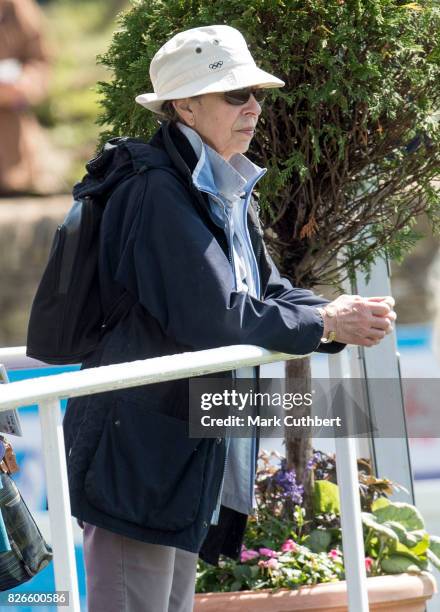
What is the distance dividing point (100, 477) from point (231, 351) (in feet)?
1.17

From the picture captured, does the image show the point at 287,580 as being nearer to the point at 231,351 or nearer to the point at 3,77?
the point at 231,351

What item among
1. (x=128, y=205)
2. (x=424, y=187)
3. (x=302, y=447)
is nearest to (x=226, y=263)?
(x=128, y=205)

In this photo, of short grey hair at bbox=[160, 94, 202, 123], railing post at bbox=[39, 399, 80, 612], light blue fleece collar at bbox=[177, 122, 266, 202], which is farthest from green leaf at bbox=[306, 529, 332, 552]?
railing post at bbox=[39, 399, 80, 612]

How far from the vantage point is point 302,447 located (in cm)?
351

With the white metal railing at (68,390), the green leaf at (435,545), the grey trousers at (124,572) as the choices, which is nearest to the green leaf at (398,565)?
the green leaf at (435,545)

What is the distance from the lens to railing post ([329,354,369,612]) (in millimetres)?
2666

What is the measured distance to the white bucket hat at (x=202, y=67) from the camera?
2377 mm

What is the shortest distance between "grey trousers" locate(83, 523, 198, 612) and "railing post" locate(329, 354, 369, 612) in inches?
23.2

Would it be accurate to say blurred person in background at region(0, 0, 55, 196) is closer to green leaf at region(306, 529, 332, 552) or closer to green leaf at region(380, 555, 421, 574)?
green leaf at region(306, 529, 332, 552)

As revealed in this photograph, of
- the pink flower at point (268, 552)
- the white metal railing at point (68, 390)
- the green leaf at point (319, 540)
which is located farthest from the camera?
the green leaf at point (319, 540)

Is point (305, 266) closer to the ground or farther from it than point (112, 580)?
farther from it

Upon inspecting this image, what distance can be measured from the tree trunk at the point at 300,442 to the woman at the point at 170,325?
1.02 m

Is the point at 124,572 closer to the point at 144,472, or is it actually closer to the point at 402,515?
the point at 144,472

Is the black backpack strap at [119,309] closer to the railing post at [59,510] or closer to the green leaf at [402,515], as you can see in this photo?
the railing post at [59,510]
